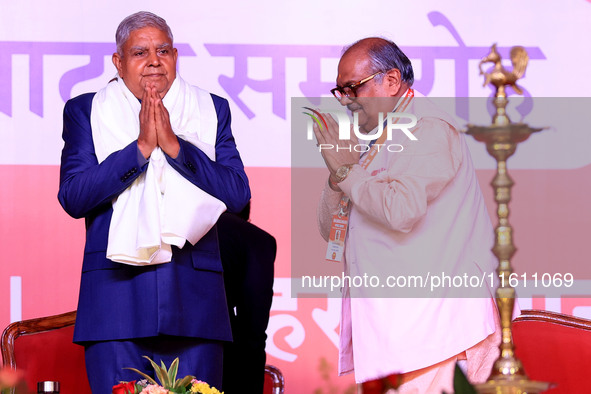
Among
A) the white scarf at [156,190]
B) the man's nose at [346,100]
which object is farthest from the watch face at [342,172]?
the white scarf at [156,190]

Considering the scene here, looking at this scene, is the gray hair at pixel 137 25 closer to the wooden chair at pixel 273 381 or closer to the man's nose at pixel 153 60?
the man's nose at pixel 153 60

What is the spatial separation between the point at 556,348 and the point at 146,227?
1471mm

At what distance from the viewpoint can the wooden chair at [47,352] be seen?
10.3 feet

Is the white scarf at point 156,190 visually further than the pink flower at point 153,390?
Yes

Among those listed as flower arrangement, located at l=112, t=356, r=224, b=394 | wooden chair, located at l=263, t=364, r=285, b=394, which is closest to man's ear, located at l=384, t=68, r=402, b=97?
wooden chair, located at l=263, t=364, r=285, b=394

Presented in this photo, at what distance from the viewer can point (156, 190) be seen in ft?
8.51

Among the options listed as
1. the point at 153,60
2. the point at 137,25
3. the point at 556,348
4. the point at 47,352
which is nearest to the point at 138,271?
the point at 153,60

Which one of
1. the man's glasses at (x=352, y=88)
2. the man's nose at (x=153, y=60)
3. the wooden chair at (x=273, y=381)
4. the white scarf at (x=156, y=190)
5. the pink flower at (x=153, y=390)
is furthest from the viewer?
the wooden chair at (x=273, y=381)

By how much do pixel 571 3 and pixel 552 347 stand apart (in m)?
1.50

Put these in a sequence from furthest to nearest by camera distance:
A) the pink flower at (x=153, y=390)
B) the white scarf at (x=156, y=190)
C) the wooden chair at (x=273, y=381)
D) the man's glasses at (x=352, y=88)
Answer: the wooden chair at (x=273, y=381)
the man's glasses at (x=352, y=88)
the white scarf at (x=156, y=190)
the pink flower at (x=153, y=390)

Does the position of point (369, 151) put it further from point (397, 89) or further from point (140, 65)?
point (140, 65)

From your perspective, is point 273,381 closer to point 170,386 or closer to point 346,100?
point 346,100

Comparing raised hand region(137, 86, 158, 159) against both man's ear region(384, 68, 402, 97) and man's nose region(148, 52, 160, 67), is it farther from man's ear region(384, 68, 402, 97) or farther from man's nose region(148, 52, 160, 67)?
man's ear region(384, 68, 402, 97)

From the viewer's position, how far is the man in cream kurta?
8.97 feet
